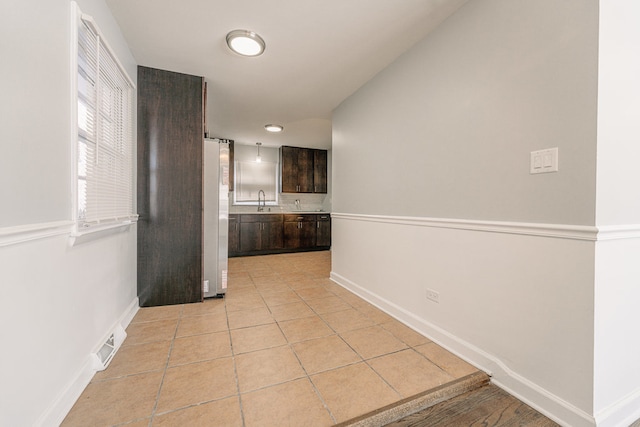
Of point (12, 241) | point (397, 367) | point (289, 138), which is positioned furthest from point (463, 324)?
point (289, 138)

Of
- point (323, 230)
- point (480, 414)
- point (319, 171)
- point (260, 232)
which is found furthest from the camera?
point (319, 171)

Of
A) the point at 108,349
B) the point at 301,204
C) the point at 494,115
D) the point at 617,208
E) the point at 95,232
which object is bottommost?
the point at 108,349

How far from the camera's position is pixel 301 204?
21.7 feet

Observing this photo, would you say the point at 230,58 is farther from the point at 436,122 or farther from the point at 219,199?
the point at 436,122

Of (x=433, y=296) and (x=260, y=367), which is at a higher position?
(x=433, y=296)

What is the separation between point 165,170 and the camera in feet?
8.64

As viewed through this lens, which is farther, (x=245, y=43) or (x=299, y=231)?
(x=299, y=231)

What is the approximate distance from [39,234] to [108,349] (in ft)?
3.56

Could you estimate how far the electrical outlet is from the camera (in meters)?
2.00

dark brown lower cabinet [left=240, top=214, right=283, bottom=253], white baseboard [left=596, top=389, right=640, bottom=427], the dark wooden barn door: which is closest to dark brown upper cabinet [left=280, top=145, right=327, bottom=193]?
dark brown lower cabinet [left=240, top=214, right=283, bottom=253]

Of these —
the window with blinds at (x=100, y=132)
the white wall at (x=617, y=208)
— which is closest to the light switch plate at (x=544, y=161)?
the white wall at (x=617, y=208)

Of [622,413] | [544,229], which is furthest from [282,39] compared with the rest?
[622,413]

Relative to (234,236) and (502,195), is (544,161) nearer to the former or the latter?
(502,195)

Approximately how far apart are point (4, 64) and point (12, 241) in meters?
0.62
